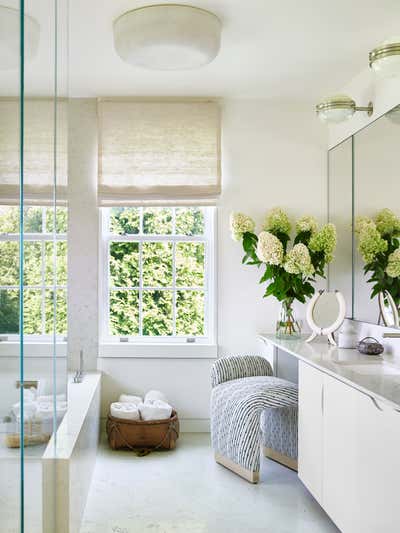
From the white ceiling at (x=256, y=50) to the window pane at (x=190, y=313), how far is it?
60.1 inches

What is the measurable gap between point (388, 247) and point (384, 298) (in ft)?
0.98

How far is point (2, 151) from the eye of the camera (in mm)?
1363

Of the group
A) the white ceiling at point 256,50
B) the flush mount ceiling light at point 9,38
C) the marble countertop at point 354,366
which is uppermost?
the white ceiling at point 256,50

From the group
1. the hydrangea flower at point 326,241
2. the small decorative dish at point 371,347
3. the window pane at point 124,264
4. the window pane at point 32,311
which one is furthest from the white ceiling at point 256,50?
the small decorative dish at point 371,347

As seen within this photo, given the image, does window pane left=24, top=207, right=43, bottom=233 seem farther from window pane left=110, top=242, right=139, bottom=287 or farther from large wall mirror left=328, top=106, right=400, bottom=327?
window pane left=110, top=242, right=139, bottom=287

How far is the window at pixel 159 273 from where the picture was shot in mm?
4691

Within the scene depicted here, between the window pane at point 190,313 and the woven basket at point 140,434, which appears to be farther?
the window pane at point 190,313

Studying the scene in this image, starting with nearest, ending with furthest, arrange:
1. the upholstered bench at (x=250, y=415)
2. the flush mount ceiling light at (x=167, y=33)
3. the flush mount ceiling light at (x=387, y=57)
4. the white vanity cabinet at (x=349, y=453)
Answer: the white vanity cabinet at (x=349, y=453), the flush mount ceiling light at (x=387, y=57), the flush mount ceiling light at (x=167, y=33), the upholstered bench at (x=250, y=415)

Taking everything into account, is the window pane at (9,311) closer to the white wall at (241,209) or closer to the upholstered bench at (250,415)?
the upholstered bench at (250,415)

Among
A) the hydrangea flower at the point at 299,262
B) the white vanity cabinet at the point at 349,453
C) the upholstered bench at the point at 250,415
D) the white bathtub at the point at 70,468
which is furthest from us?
the hydrangea flower at the point at 299,262

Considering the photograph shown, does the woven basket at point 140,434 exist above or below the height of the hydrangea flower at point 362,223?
below

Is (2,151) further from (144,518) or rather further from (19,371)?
(144,518)

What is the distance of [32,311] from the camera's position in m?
1.76

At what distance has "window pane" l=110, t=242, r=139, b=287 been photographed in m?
4.69
